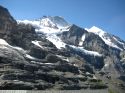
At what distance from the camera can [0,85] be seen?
15038cm

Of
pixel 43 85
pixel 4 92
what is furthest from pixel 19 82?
pixel 4 92

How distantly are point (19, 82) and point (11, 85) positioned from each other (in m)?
10.0

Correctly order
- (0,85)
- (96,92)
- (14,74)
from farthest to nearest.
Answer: (14,74) < (0,85) < (96,92)

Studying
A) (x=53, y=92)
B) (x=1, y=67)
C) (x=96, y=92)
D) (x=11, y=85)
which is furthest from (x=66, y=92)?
(x=1, y=67)

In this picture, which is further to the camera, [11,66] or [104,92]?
[11,66]

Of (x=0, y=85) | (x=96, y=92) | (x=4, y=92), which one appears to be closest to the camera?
(x=4, y=92)

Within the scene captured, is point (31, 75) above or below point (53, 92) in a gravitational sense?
above

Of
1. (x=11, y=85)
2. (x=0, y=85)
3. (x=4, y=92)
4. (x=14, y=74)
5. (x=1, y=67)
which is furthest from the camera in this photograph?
(x=1, y=67)

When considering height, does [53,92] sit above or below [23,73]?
below

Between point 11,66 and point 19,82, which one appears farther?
point 11,66

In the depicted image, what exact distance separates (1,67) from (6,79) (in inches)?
917

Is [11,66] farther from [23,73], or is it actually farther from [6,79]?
[6,79]

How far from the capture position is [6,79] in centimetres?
17162

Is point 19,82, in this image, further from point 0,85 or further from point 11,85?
point 0,85
